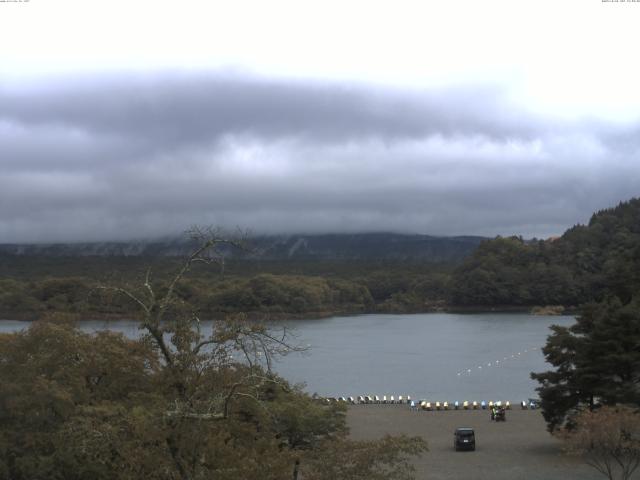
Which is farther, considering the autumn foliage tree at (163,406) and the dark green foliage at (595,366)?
the dark green foliage at (595,366)

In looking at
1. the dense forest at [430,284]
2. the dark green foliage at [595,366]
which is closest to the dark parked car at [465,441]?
the dark green foliage at [595,366]

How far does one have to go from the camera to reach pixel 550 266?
140000mm

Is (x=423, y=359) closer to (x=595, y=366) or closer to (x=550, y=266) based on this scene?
(x=595, y=366)

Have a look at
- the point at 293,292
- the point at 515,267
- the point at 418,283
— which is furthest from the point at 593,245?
the point at 293,292

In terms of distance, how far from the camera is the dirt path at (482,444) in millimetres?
23672

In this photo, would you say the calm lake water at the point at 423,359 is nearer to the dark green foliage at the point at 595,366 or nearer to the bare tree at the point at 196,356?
the dark green foliage at the point at 595,366

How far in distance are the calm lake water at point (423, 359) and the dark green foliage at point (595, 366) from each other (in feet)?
33.2

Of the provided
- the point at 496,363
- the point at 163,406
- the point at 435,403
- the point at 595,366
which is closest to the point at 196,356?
the point at 163,406

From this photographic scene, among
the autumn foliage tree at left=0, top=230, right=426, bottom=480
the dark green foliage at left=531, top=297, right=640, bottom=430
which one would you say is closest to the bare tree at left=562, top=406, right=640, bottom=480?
the dark green foliage at left=531, top=297, right=640, bottom=430

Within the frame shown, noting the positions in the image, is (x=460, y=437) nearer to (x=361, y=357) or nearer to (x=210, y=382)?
(x=210, y=382)

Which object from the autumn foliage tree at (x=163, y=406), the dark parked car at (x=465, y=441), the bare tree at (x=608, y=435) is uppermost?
the autumn foliage tree at (x=163, y=406)

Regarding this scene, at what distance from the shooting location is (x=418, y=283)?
156 m

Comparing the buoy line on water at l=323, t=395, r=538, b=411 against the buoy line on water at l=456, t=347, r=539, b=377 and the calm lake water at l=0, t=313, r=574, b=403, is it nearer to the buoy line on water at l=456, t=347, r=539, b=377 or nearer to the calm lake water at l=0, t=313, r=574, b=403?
the calm lake water at l=0, t=313, r=574, b=403

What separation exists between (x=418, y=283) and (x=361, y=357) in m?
86.5
